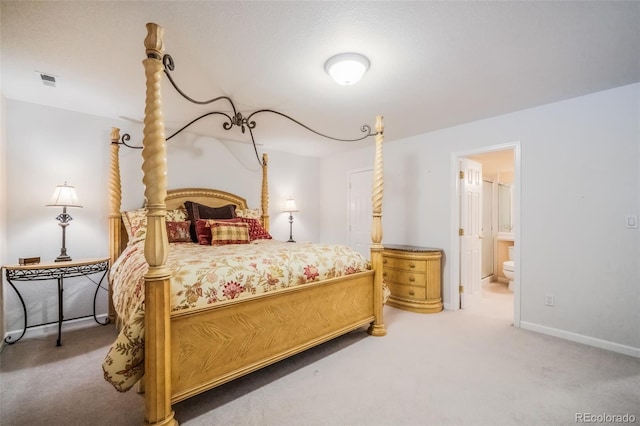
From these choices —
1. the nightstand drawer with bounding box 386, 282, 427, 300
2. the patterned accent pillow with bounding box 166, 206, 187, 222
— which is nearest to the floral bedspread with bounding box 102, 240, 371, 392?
the patterned accent pillow with bounding box 166, 206, 187, 222

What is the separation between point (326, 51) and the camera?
6.49 feet

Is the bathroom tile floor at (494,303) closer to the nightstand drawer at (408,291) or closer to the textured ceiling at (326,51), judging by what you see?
the nightstand drawer at (408,291)

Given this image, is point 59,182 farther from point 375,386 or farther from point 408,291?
point 408,291

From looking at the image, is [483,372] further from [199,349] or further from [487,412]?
[199,349]

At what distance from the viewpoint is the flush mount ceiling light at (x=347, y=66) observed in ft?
6.62

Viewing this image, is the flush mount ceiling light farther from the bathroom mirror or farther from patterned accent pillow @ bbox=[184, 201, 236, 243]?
the bathroom mirror

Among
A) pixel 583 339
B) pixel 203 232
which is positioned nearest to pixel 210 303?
pixel 203 232

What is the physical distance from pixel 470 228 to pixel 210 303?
348 centimetres

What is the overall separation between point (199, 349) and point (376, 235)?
1.85 m

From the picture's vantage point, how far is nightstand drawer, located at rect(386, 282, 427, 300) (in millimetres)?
3502

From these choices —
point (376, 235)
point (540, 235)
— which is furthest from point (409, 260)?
point (540, 235)

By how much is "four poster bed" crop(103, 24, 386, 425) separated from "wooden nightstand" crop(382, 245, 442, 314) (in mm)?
905

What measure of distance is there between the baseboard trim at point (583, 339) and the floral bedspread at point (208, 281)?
221 cm

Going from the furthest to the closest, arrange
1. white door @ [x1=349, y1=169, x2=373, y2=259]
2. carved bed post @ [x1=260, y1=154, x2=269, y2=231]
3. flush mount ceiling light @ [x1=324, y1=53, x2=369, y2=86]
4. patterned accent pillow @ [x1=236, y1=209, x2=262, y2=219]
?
white door @ [x1=349, y1=169, x2=373, y2=259], carved bed post @ [x1=260, y1=154, x2=269, y2=231], patterned accent pillow @ [x1=236, y1=209, x2=262, y2=219], flush mount ceiling light @ [x1=324, y1=53, x2=369, y2=86]
